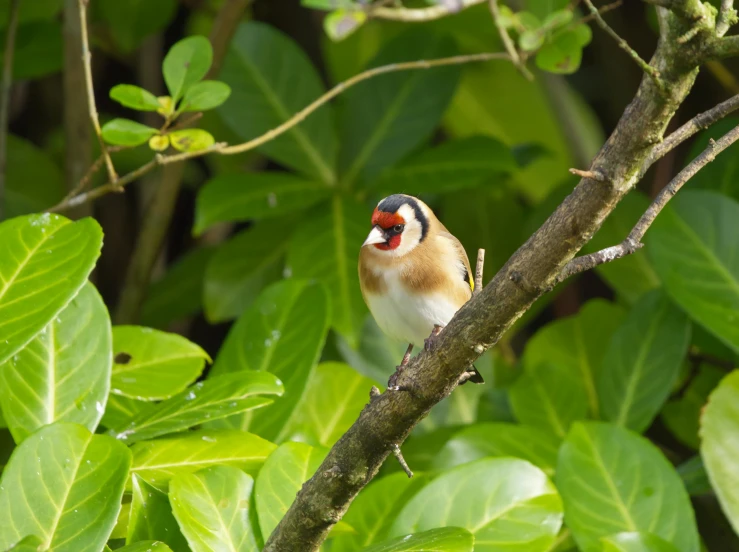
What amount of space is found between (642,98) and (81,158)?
6.32 feet

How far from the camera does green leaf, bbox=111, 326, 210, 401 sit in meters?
1.57

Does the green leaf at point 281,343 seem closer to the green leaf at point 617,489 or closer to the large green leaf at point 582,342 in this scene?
the green leaf at point 617,489

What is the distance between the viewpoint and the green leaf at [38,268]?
1249 mm

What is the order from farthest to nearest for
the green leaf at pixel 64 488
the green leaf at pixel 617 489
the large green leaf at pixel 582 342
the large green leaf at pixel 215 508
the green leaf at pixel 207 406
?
1. the large green leaf at pixel 582 342
2. the green leaf at pixel 617 489
3. the green leaf at pixel 207 406
4. the large green leaf at pixel 215 508
5. the green leaf at pixel 64 488

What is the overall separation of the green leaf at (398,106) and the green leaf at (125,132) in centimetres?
105

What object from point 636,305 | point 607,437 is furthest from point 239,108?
point 607,437

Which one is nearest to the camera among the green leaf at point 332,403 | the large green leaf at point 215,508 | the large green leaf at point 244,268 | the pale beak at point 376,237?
Result: the large green leaf at point 215,508

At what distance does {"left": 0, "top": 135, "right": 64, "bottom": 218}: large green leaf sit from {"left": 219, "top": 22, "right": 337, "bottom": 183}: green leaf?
741 mm

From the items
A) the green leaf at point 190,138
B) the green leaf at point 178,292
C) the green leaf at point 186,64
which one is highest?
the green leaf at point 186,64

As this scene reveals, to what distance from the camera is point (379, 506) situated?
5.06 ft

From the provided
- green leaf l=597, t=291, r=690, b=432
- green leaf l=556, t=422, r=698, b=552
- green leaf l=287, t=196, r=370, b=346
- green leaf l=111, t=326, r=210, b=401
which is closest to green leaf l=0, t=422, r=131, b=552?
green leaf l=111, t=326, r=210, b=401

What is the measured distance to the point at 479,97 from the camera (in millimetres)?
3377

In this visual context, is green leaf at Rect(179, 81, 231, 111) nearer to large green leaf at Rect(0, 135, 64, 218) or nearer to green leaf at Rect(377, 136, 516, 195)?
green leaf at Rect(377, 136, 516, 195)

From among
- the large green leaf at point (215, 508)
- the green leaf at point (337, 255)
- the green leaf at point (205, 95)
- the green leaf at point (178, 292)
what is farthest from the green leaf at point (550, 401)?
the green leaf at point (178, 292)
